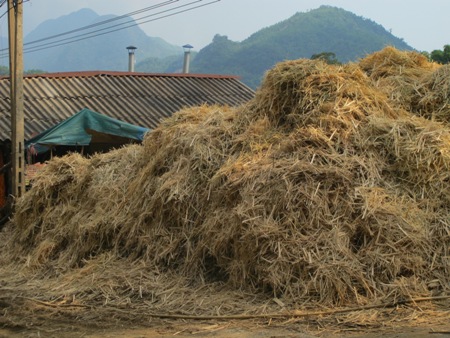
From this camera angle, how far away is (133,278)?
6.66 metres

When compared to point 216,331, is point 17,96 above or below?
above

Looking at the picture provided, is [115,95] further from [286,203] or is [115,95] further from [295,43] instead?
[295,43]

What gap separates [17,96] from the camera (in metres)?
11.6

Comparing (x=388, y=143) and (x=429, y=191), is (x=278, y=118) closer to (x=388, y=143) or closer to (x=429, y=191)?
(x=388, y=143)

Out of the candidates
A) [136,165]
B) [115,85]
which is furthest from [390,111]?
[115,85]

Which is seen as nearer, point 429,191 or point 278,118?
point 429,191

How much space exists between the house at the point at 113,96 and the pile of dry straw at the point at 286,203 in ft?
20.1

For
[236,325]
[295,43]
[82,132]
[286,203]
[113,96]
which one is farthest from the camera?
[295,43]

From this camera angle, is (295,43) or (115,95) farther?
(295,43)

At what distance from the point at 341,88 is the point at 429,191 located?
168 cm

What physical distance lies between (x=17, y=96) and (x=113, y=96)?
554 cm

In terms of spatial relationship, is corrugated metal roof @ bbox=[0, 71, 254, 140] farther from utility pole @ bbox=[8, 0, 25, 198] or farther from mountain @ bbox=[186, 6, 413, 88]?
mountain @ bbox=[186, 6, 413, 88]

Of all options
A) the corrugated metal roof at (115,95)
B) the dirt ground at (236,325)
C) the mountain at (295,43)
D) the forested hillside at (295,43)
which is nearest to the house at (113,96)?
the corrugated metal roof at (115,95)

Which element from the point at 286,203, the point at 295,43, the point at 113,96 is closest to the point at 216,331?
the point at 286,203
